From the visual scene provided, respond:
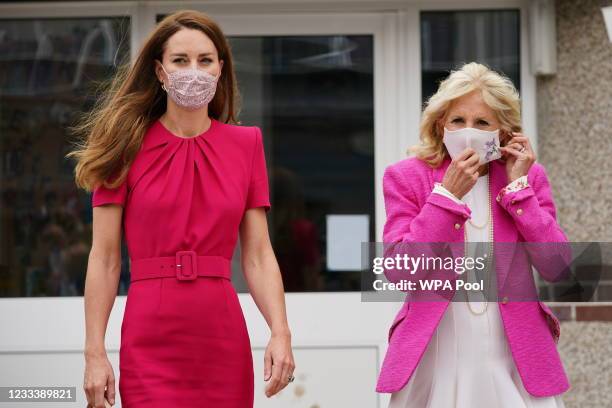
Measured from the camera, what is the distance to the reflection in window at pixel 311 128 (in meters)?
6.84

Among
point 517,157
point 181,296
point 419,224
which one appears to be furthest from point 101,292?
point 517,157

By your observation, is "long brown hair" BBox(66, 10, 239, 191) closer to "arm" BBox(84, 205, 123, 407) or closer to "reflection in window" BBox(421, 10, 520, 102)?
"arm" BBox(84, 205, 123, 407)

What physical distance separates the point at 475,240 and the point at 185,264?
951 mm

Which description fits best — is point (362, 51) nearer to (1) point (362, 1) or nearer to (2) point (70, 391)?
(1) point (362, 1)

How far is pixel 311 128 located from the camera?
686 centimetres

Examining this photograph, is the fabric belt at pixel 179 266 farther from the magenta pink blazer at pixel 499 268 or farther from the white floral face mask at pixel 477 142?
the white floral face mask at pixel 477 142

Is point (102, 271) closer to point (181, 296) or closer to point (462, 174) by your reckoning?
point (181, 296)

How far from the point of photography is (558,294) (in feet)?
20.3

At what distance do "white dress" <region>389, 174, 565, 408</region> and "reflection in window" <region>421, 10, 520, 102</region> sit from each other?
2.86 metres

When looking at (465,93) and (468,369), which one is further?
(465,93)

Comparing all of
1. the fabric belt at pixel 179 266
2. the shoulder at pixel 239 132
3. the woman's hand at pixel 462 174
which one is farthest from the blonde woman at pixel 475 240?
the fabric belt at pixel 179 266

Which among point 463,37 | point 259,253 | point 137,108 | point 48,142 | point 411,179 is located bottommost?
point 259,253

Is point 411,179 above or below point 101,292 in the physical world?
above
